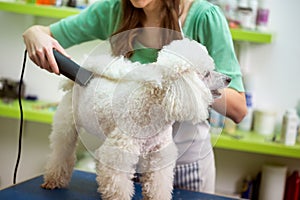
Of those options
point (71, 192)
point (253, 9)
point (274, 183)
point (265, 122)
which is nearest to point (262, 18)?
point (253, 9)

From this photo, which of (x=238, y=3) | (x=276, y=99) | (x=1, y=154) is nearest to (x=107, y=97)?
(x=238, y=3)

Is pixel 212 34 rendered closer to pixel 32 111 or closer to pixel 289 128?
pixel 289 128

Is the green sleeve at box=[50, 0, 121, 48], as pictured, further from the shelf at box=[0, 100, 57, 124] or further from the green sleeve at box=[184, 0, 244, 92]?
the shelf at box=[0, 100, 57, 124]

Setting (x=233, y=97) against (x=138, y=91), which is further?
(x=233, y=97)

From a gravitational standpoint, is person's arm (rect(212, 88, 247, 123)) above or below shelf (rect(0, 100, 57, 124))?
above

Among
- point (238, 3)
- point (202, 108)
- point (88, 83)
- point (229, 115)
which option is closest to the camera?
point (202, 108)

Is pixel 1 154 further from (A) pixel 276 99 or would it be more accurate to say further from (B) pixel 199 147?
(B) pixel 199 147

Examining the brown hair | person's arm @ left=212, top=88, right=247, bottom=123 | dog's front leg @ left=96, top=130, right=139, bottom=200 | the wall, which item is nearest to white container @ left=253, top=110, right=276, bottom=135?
the wall

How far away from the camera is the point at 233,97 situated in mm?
919

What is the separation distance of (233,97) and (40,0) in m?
1.26

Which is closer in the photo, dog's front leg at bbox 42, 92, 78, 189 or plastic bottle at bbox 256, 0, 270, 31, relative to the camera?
dog's front leg at bbox 42, 92, 78, 189

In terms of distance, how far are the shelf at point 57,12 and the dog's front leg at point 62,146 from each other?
3.22 feet

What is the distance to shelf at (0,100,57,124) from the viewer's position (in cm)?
188

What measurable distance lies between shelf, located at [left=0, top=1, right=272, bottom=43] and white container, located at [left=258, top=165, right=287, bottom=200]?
53 centimetres
